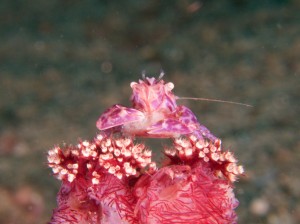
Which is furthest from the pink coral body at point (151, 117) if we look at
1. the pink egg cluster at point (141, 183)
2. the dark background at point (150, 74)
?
the dark background at point (150, 74)

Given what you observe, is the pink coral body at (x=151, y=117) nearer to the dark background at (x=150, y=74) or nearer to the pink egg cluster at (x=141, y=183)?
the pink egg cluster at (x=141, y=183)

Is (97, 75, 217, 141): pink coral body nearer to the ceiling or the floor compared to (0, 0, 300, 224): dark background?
nearer to the floor

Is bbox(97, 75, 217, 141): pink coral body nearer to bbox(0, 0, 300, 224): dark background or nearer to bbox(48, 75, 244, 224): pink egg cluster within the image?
bbox(48, 75, 244, 224): pink egg cluster

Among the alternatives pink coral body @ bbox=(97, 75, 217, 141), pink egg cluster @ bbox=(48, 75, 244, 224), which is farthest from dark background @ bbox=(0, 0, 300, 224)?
pink egg cluster @ bbox=(48, 75, 244, 224)

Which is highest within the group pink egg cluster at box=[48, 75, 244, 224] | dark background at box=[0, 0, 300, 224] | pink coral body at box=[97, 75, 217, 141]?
dark background at box=[0, 0, 300, 224]

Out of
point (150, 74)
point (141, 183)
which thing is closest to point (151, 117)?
point (141, 183)

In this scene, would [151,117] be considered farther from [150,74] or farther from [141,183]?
[150,74]

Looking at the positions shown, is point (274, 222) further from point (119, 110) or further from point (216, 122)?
point (119, 110)

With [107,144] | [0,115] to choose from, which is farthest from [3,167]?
[107,144]
